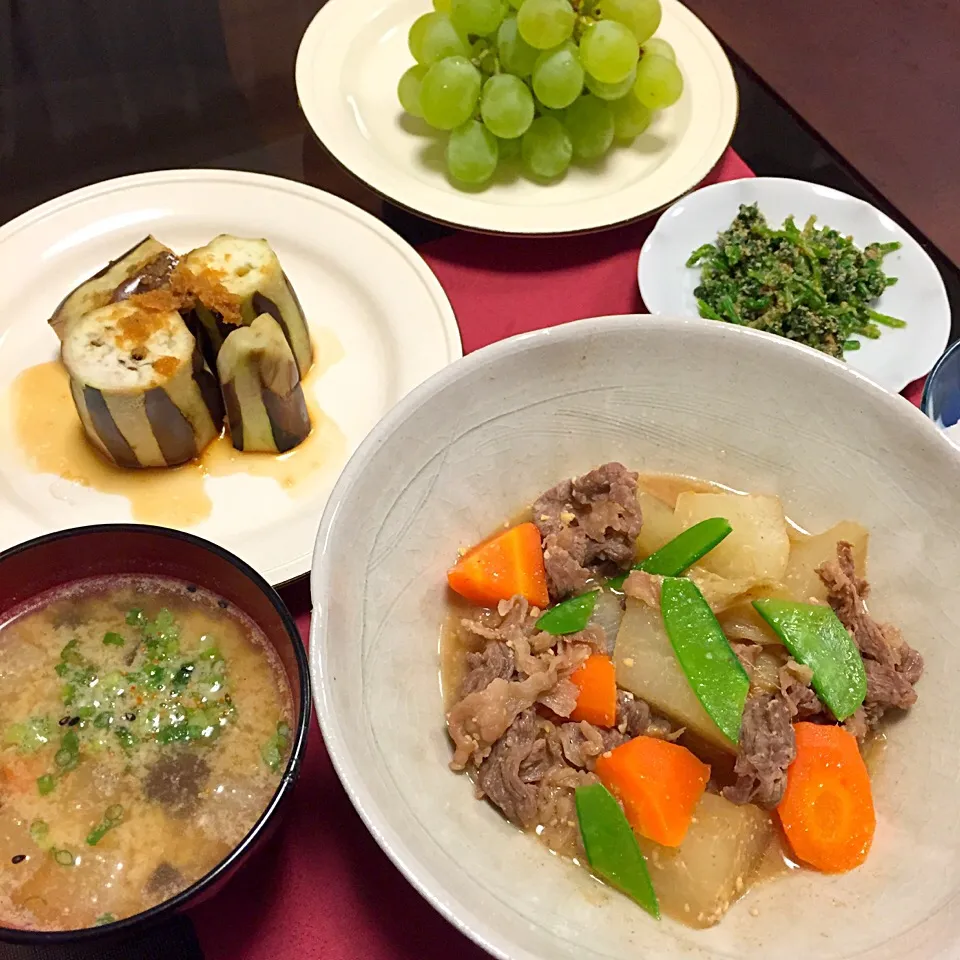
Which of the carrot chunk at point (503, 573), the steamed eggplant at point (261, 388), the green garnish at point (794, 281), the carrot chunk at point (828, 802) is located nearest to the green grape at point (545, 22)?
the green garnish at point (794, 281)

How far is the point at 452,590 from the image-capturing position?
4.27 ft

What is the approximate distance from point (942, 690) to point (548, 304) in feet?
3.61

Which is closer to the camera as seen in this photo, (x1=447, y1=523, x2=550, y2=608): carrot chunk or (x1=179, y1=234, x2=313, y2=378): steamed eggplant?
(x1=447, y1=523, x2=550, y2=608): carrot chunk

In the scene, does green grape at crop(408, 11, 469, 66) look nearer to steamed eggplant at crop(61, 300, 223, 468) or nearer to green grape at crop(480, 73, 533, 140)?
green grape at crop(480, 73, 533, 140)

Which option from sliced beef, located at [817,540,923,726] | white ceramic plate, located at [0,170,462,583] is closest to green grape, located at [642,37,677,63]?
white ceramic plate, located at [0,170,462,583]

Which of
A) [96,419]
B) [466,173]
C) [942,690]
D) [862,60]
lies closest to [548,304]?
[466,173]

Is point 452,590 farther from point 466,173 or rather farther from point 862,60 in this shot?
point 862,60

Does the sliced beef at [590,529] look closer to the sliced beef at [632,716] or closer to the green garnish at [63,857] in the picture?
the sliced beef at [632,716]

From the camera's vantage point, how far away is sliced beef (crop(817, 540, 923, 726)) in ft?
3.85

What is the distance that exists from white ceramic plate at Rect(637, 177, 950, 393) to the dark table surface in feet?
0.41

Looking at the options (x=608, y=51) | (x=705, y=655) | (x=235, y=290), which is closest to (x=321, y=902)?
(x=705, y=655)

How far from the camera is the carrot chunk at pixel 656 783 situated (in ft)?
3.51

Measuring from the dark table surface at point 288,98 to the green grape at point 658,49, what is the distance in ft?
0.99

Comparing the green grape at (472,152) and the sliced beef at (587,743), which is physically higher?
the green grape at (472,152)
